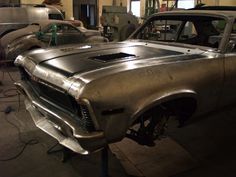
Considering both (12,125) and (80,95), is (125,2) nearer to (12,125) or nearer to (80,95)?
(12,125)

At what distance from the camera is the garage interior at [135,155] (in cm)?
283

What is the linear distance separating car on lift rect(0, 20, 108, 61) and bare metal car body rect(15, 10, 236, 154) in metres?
4.09

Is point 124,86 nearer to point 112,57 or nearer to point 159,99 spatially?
point 159,99

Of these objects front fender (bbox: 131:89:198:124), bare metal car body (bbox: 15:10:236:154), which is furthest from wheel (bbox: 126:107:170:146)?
front fender (bbox: 131:89:198:124)

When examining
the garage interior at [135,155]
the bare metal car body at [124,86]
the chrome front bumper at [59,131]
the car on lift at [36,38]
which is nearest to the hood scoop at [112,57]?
the bare metal car body at [124,86]

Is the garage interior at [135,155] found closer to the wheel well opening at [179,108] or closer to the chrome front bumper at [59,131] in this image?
the wheel well opening at [179,108]

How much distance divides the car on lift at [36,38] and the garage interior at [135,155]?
3.19 meters

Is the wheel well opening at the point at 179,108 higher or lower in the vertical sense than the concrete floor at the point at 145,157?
higher

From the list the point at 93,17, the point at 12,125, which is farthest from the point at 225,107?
the point at 93,17

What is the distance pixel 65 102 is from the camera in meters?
2.31

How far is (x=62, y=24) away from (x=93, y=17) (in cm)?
805

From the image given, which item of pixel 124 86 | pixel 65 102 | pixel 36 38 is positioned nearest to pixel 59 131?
pixel 65 102

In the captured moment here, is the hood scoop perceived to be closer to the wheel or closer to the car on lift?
the wheel

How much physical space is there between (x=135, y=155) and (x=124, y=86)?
1354 millimetres
